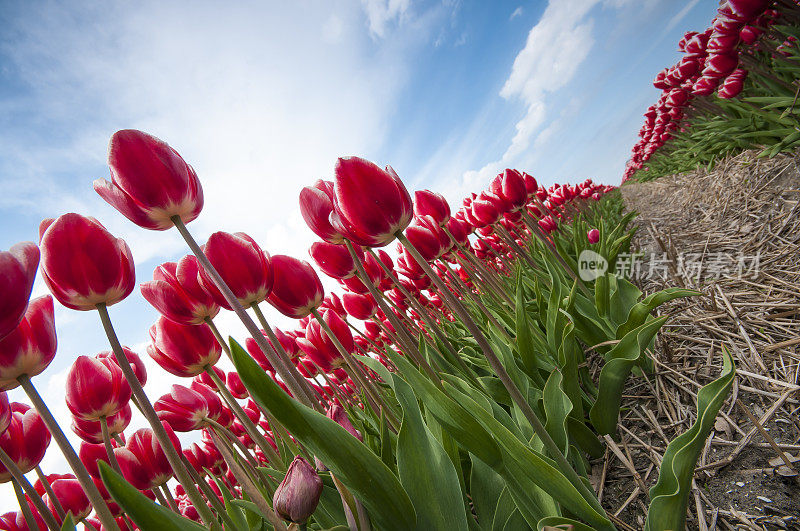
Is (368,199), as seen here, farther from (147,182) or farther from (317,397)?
(317,397)

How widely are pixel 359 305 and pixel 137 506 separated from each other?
1601 mm

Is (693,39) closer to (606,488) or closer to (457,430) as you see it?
(606,488)

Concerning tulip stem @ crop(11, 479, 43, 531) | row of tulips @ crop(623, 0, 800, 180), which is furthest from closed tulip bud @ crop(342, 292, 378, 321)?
row of tulips @ crop(623, 0, 800, 180)

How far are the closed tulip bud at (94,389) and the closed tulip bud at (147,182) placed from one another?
0.53 m

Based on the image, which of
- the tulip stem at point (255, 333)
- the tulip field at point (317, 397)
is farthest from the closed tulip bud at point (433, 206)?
the tulip stem at point (255, 333)

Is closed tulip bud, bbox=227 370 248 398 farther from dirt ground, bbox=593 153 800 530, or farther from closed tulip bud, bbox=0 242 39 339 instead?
dirt ground, bbox=593 153 800 530

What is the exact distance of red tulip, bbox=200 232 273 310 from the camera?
0.95 m

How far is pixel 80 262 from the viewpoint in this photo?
0.80 m

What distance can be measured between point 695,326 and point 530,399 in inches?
36.0

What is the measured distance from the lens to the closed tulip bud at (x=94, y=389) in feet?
3.56

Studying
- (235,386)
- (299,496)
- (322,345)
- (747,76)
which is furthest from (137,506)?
(747,76)

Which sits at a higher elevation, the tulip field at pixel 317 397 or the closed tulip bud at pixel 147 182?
the closed tulip bud at pixel 147 182

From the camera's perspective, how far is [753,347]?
1302 millimetres

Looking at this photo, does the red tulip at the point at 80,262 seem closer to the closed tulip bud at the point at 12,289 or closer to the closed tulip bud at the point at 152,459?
the closed tulip bud at the point at 12,289
